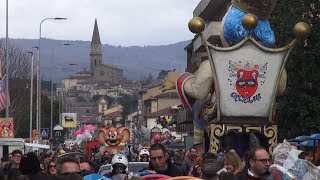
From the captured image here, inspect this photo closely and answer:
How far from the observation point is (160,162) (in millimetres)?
12445

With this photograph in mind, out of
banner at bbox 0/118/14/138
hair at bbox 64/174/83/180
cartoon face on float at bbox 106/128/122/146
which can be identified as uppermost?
banner at bbox 0/118/14/138

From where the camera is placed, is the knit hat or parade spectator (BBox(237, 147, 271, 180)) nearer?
parade spectator (BBox(237, 147, 271, 180))

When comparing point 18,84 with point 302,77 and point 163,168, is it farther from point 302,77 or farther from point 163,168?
point 163,168

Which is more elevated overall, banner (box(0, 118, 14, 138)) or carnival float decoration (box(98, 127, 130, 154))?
banner (box(0, 118, 14, 138))

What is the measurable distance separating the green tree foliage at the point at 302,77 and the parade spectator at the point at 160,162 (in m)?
19.7

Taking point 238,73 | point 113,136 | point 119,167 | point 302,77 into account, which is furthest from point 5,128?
point 119,167

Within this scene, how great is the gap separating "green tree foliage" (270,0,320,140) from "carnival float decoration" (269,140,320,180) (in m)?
22.9

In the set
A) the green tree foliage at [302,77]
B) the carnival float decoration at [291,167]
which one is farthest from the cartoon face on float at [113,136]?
the carnival float decoration at [291,167]

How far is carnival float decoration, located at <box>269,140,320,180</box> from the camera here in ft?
29.8

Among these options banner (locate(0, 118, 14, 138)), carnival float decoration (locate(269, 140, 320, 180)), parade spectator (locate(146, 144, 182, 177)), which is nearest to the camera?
Result: carnival float decoration (locate(269, 140, 320, 180))

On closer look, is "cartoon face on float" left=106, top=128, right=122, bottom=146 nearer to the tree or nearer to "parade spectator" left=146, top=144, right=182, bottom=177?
"parade spectator" left=146, top=144, right=182, bottom=177

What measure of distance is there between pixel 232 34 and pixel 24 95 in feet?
179

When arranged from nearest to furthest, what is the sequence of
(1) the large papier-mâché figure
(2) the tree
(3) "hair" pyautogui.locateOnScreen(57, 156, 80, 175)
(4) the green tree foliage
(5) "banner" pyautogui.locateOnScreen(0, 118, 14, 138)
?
(3) "hair" pyautogui.locateOnScreen(57, 156, 80, 175), (1) the large papier-mâché figure, (4) the green tree foliage, (5) "banner" pyautogui.locateOnScreen(0, 118, 14, 138), (2) the tree

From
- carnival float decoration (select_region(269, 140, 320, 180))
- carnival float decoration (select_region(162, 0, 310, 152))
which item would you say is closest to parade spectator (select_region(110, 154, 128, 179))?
carnival float decoration (select_region(269, 140, 320, 180))
